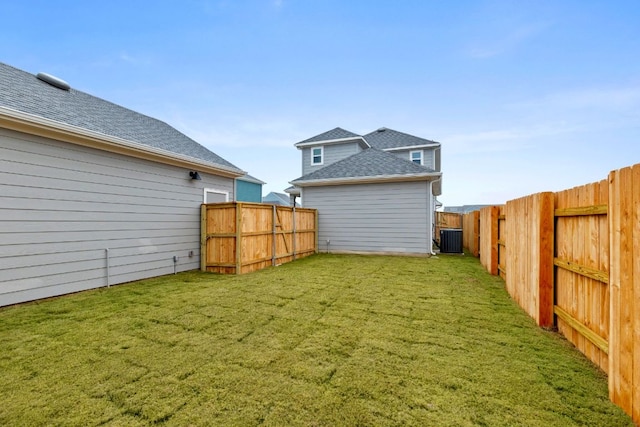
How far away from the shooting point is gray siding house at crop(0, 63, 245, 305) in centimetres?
451

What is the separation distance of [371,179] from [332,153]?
662 cm

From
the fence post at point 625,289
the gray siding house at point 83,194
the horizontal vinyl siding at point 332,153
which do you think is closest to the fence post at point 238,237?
the gray siding house at point 83,194

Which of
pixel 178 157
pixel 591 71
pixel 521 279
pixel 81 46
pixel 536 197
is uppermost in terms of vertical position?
pixel 81 46

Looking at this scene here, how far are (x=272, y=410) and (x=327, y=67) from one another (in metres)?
13.0

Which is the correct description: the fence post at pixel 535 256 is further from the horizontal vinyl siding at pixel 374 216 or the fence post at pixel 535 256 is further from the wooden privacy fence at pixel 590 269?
the horizontal vinyl siding at pixel 374 216

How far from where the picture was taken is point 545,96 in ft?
31.4

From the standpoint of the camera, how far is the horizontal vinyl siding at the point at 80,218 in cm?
448

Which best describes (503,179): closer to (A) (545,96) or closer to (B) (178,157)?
(A) (545,96)

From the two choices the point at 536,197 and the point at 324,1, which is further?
the point at 324,1

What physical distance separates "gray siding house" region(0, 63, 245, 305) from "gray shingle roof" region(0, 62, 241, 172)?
0.04 metres

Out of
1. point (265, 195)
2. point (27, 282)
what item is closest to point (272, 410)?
point (27, 282)

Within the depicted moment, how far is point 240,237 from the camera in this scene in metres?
7.00

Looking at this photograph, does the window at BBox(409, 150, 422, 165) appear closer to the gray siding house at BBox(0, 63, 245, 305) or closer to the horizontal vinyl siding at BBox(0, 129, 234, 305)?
the gray siding house at BBox(0, 63, 245, 305)

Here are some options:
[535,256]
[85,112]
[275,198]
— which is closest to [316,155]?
[85,112]
